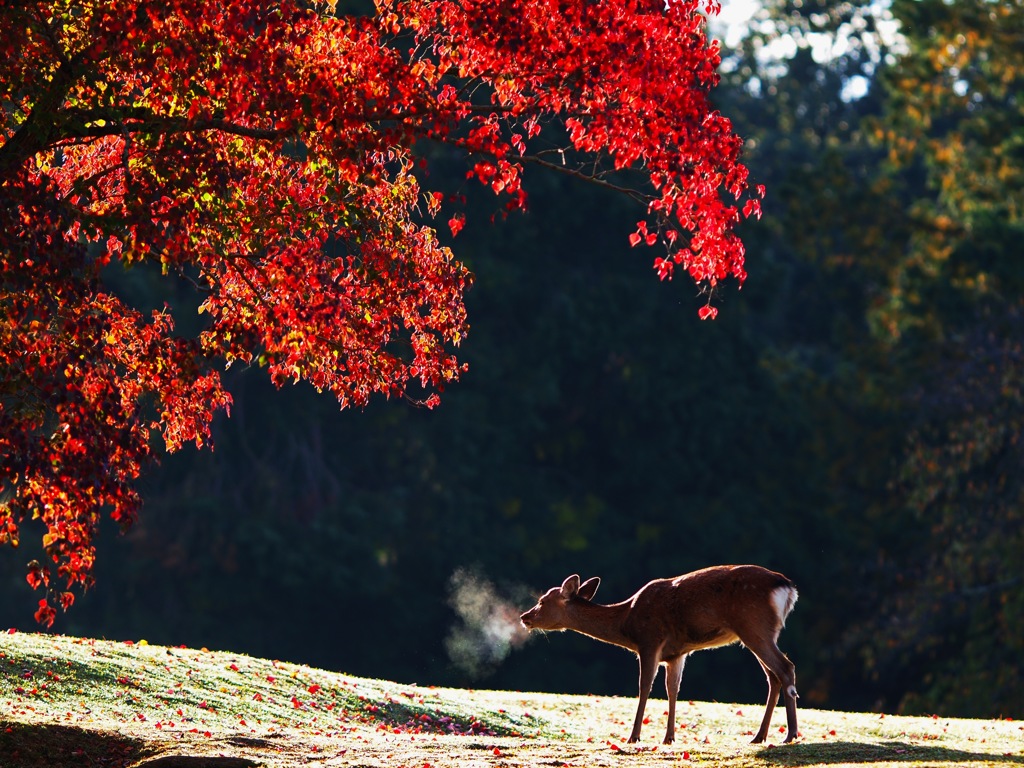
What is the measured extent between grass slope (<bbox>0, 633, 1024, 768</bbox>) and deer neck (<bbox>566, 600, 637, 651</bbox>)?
3.27 feet

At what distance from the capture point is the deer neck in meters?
14.9

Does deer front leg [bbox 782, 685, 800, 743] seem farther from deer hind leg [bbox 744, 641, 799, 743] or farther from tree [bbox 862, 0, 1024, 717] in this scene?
tree [bbox 862, 0, 1024, 717]

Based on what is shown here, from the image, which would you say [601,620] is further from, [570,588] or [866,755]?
[866,755]

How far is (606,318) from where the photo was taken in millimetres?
41188

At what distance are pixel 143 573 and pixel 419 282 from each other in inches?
1125

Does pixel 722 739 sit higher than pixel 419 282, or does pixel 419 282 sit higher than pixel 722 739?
pixel 419 282

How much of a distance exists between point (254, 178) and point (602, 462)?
30615 mm

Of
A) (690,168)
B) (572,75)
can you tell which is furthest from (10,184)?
(690,168)

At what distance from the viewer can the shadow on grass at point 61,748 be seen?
1283 centimetres

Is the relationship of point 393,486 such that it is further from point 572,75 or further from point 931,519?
point 572,75

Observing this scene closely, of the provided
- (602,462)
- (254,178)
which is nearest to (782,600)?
(254,178)

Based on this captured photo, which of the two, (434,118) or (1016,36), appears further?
(1016,36)

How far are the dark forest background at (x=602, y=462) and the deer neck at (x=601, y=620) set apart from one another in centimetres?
2364

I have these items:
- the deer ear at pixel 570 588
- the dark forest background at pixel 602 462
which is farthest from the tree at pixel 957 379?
the deer ear at pixel 570 588
